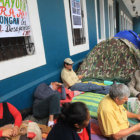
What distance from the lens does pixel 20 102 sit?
7.32ft

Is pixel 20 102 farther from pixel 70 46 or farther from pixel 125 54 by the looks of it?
pixel 125 54

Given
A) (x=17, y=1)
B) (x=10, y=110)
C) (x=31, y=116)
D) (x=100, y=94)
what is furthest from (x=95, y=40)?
(x=10, y=110)

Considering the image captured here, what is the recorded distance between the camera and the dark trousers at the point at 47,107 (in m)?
2.06

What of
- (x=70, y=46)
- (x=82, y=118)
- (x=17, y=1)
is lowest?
(x=82, y=118)

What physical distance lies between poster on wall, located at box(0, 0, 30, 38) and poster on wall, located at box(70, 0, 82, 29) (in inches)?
67.8

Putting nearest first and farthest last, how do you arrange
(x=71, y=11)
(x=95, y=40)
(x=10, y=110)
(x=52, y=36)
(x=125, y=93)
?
(x=125, y=93) < (x=10, y=110) < (x=52, y=36) < (x=71, y=11) < (x=95, y=40)

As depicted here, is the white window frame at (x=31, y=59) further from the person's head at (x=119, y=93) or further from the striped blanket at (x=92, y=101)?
the person's head at (x=119, y=93)

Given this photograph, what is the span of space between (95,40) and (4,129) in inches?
183

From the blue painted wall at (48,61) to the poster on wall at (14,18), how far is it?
384mm

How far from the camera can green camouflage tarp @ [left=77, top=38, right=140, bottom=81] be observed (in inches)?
136

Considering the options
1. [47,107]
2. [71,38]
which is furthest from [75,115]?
[71,38]

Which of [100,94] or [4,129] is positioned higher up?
[4,129]

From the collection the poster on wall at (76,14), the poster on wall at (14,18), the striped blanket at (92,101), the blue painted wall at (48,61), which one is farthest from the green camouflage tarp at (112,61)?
the poster on wall at (14,18)

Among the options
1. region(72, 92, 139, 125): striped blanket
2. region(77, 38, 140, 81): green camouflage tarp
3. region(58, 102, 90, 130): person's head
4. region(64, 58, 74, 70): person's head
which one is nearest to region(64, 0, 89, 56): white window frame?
region(77, 38, 140, 81): green camouflage tarp
